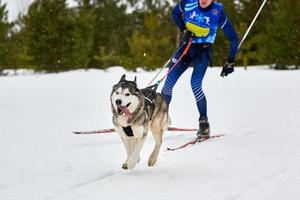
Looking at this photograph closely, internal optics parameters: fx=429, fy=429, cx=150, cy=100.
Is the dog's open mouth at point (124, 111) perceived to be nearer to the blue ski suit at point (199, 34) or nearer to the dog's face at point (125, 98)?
the dog's face at point (125, 98)

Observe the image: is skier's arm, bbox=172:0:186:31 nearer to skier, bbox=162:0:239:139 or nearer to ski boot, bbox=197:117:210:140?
skier, bbox=162:0:239:139

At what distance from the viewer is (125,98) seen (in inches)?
154

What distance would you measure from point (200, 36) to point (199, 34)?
35 millimetres

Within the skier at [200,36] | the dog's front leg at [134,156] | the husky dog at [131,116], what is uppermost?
the skier at [200,36]

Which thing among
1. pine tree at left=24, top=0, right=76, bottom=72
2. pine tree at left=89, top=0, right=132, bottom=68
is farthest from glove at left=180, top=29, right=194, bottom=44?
pine tree at left=89, top=0, right=132, bottom=68

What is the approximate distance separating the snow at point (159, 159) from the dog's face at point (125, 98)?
601 millimetres

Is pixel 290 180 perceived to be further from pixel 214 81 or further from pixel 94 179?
pixel 214 81

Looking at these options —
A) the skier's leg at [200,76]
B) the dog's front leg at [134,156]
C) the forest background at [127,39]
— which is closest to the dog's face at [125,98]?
the dog's front leg at [134,156]

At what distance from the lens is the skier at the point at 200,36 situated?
5.24m

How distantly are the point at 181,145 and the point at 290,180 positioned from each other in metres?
1.91

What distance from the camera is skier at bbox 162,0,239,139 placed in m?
5.24

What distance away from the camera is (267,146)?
4.87 m

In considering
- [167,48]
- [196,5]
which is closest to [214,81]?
[167,48]

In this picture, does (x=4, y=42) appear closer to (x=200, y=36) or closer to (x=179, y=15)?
(x=179, y=15)
